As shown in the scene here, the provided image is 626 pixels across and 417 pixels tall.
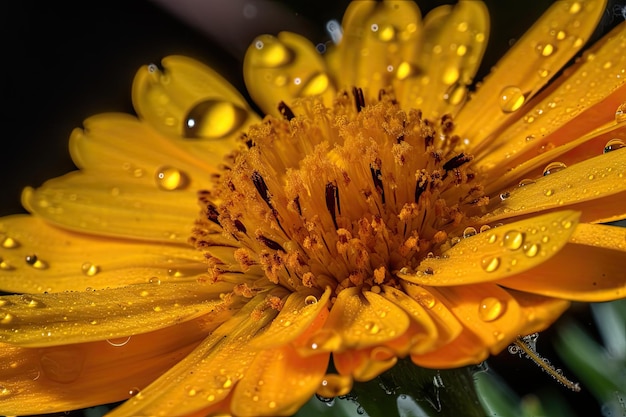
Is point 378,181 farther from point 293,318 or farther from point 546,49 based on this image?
point 546,49

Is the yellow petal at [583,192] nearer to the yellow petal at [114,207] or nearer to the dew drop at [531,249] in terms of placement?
the dew drop at [531,249]

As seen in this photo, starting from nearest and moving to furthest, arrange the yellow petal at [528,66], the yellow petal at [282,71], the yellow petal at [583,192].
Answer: the yellow petal at [583,192] → the yellow petal at [528,66] → the yellow petal at [282,71]

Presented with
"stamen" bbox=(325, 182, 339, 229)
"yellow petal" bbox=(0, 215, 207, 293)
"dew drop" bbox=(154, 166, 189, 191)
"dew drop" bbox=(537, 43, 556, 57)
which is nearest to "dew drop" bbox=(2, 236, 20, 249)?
"yellow petal" bbox=(0, 215, 207, 293)

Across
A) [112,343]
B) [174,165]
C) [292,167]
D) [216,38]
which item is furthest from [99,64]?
[112,343]

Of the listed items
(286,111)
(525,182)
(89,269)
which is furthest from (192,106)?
(525,182)

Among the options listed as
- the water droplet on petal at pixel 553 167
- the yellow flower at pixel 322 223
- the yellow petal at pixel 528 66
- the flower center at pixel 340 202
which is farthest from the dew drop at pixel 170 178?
the water droplet on petal at pixel 553 167

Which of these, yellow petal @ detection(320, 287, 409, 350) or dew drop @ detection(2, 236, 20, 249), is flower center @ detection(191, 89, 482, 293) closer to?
yellow petal @ detection(320, 287, 409, 350)
